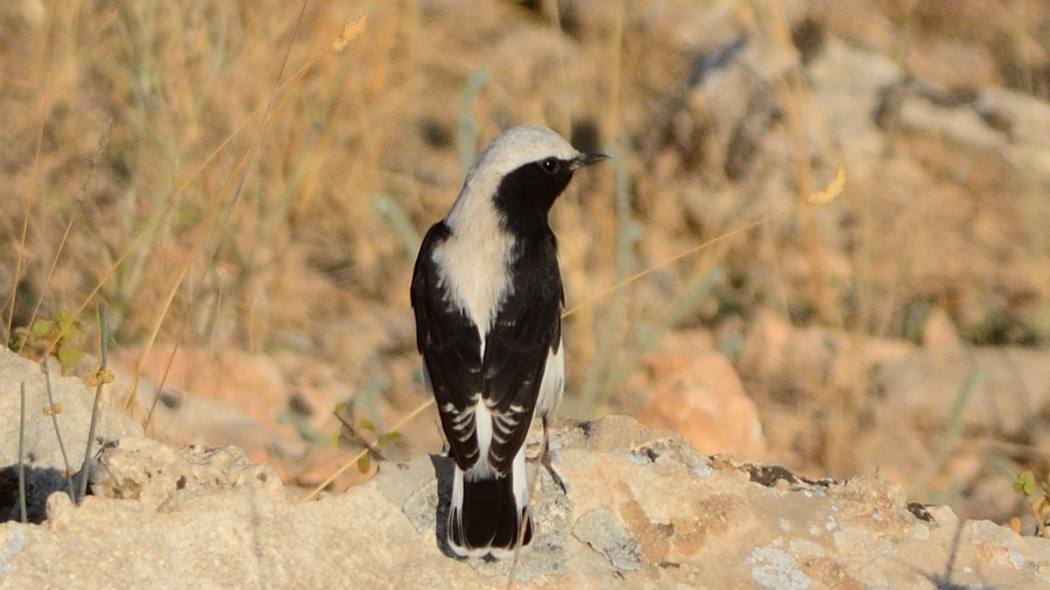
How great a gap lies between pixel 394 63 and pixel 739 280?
100 inches

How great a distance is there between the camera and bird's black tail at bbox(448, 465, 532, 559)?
3.66m

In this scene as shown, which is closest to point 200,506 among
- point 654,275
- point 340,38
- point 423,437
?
point 340,38

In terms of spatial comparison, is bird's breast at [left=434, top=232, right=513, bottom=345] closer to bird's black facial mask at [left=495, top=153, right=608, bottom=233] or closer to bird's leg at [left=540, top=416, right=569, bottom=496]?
bird's black facial mask at [left=495, top=153, right=608, bottom=233]

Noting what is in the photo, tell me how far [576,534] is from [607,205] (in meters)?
4.89

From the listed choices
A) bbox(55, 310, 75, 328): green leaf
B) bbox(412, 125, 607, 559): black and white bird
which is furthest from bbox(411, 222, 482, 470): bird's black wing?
bbox(55, 310, 75, 328): green leaf

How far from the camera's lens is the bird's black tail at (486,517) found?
3664mm

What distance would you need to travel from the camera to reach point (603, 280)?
27.3 ft

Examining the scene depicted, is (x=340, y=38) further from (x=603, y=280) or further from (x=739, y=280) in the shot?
(x=739, y=280)

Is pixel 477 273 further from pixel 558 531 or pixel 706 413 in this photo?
pixel 706 413

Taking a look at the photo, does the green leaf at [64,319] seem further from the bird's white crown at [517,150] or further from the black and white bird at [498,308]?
the bird's white crown at [517,150]

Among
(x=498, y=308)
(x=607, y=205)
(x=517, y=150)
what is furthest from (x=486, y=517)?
(x=607, y=205)

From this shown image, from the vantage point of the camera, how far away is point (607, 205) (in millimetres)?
8656

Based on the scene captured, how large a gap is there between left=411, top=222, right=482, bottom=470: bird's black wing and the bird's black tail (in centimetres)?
21

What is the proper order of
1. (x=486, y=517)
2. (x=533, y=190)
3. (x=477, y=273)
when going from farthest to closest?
(x=533, y=190) < (x=477, y=273) < (x=486, y=517)
